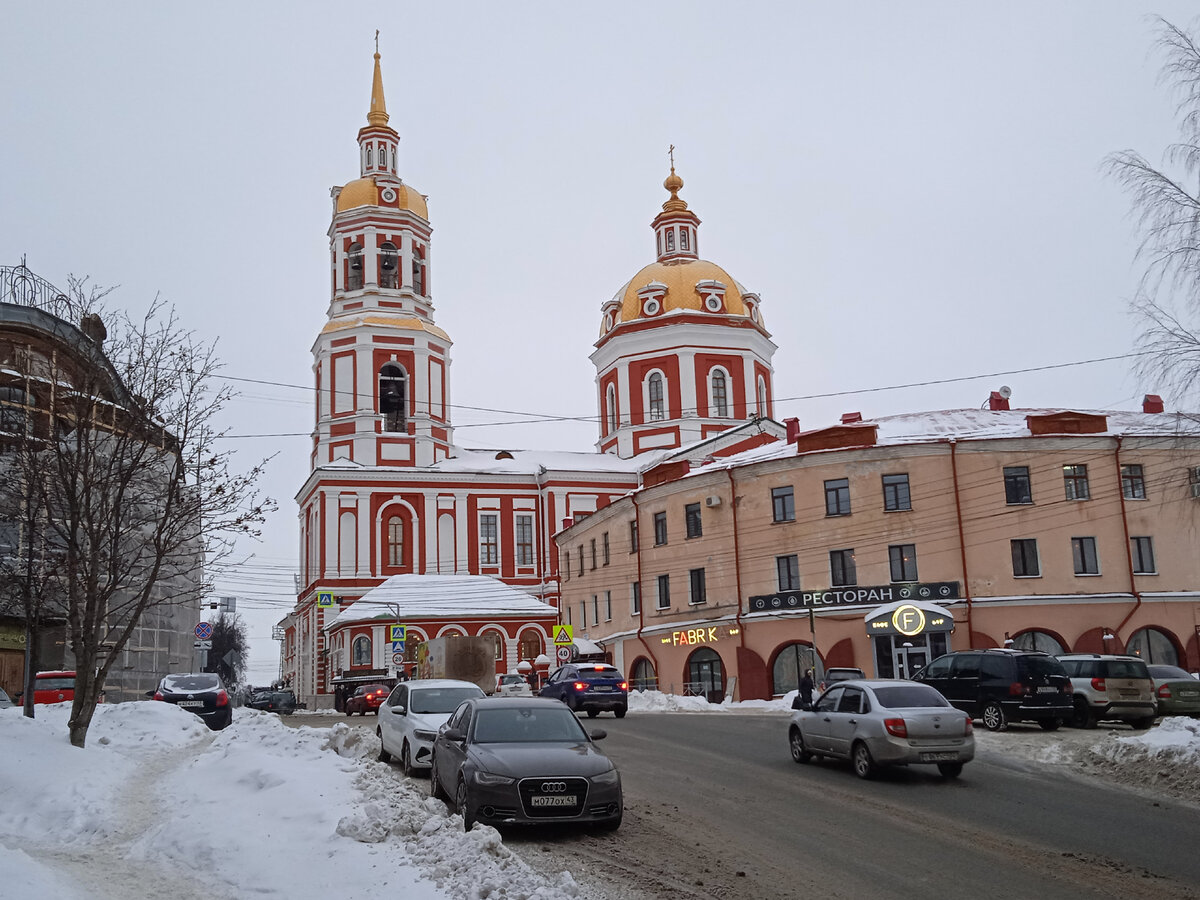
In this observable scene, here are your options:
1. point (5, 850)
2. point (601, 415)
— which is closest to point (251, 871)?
point (5, 850)

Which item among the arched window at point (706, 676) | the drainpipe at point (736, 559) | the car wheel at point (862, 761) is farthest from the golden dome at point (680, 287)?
the car wheel at point (862, 761)

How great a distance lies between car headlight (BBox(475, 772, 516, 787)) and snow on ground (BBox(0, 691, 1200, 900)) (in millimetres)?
536

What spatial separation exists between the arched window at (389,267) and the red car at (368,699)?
35028mm

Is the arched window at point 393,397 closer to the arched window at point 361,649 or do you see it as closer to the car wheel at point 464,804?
the arched window at point 361,649

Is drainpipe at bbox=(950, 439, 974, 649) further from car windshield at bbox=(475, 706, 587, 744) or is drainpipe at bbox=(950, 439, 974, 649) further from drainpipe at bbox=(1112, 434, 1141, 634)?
car windshield at bbox=(475, 706, 587, 744)

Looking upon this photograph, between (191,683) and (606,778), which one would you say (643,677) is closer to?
(191,683)

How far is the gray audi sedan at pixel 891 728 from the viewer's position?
16609mm

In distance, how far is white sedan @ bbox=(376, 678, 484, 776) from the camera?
1733 cm

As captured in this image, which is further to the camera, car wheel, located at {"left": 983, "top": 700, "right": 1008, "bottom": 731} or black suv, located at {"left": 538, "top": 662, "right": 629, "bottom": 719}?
black suv, located at {"left": 538, "top": 662, "right": 629, "bottom": 719}

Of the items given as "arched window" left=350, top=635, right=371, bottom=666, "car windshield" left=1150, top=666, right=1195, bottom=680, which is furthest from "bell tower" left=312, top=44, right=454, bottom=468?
"car windshield" left=1150, top=666, right=1195, bottom=680

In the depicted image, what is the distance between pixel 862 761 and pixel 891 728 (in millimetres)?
785

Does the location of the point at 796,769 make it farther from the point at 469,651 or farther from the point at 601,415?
the point at 601,415

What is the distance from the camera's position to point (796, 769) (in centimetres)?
1808

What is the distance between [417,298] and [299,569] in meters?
20.0
